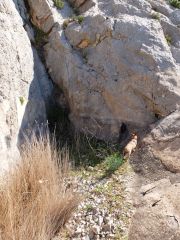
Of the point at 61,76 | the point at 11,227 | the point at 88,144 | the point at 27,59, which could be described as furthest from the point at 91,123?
the point at 11,227

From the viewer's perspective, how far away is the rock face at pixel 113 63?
6.78 meters

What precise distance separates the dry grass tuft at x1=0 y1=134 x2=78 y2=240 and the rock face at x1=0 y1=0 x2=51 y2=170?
1.62ft

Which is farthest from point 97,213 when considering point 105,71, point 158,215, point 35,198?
point 105,71

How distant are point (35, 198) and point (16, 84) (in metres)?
2.21

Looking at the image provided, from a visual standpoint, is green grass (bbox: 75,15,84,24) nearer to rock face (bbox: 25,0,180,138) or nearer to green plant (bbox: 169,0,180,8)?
rock face (bbox: 25,0,180,138)

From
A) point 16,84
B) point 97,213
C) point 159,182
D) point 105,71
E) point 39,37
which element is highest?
point 39,37

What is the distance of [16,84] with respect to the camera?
6.24m

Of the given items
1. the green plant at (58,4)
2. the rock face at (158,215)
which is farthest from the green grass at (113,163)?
the green plant at (58,4)

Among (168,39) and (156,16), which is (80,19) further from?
(168,39)

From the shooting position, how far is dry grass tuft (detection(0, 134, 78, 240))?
4.15 metres

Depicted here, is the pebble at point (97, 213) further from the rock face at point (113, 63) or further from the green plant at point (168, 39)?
the green plant at point (168, 39)

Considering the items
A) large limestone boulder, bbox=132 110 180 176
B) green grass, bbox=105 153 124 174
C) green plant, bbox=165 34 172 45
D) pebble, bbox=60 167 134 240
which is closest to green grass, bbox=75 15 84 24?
green plant, bbox=165 34 172 45

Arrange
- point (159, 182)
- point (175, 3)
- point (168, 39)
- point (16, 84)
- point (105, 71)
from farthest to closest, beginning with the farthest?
point (175, 3), point (168, 39), point (105, 71), point (16, 84), point (159, 182)

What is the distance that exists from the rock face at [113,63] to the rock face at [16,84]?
0.46 meters
